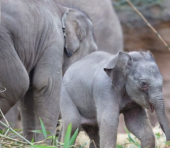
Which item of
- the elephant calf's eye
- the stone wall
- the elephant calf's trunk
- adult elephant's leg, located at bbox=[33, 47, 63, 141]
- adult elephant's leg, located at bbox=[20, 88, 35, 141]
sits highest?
the elephant calf's eye

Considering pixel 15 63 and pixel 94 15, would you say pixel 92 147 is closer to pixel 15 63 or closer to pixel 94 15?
pixel 15 63

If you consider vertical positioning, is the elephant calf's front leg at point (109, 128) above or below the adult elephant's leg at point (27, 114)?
above

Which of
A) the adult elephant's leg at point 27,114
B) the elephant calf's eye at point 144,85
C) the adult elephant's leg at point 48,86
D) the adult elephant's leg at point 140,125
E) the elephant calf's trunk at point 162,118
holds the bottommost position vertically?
the adult elephant's leg at point 27,114

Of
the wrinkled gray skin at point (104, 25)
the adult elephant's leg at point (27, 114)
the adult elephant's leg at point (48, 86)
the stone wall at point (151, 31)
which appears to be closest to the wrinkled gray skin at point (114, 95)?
the adult elephant's leg at point (48, 86)

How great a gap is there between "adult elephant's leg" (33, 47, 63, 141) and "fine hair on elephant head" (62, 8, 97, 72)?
0.71 ft

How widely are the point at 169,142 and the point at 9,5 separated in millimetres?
1726

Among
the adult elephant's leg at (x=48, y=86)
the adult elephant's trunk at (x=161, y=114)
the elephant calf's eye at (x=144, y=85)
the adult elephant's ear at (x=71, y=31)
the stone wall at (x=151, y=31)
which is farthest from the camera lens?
the stone wall at (x=151, y=31)

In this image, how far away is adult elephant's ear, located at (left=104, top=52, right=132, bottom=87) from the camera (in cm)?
281

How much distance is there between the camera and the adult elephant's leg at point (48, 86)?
3.94 m

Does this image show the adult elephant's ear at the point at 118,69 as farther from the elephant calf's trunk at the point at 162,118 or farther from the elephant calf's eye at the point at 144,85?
the elephant calf's trunk at the point at 162,118

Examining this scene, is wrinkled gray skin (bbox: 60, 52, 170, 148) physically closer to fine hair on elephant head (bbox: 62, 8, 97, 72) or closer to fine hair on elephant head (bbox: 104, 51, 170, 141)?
fine hair on elephant head (bbox: 104, 51, 170, 141)

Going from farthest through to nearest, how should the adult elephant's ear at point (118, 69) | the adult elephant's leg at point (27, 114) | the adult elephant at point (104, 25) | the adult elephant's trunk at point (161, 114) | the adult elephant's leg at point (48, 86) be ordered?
the adult elephant at point (104, 25)
the adult elephant's leg at point (27, 114)
the adult elephant's leg at point (48, 86)
the adult elephant's ear at point (118, 69)
the adult elephant's trunk at point (161, 114)

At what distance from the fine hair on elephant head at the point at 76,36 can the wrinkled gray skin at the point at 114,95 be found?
3.26 ft

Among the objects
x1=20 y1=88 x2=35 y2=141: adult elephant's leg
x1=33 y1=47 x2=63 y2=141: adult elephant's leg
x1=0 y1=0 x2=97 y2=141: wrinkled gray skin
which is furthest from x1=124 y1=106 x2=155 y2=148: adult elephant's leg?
x1=20 y1=88 x2=35 y2=141: adult elephant's leg
